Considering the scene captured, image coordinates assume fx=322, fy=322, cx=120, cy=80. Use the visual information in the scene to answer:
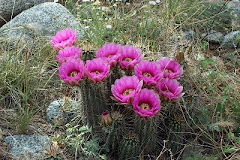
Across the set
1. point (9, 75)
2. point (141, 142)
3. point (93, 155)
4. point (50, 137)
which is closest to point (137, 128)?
point (141, 142)

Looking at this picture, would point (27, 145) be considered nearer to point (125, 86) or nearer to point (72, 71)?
point (72, 71)

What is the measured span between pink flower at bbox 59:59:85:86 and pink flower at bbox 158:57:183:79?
20.2 inches

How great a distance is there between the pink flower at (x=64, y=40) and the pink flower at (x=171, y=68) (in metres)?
0.63

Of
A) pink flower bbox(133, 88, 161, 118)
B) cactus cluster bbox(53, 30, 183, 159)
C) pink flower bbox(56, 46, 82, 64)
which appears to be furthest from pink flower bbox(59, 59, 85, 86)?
pink flower bbox(133, 88, 161, 118)

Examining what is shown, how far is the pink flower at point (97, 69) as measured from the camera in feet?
6.07

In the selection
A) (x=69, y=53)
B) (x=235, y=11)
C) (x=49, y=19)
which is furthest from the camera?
(x=235, y=11)

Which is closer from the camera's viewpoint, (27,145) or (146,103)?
(146,103)

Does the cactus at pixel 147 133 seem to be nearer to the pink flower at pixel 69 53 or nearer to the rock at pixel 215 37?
the pink flower at pixel 69 53

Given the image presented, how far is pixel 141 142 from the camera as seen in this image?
2.06m

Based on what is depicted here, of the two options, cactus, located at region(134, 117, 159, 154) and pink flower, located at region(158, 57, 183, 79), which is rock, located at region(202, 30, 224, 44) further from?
cactus, located at region(134, 117, 159, 154)

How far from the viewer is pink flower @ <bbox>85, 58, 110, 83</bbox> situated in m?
1.85

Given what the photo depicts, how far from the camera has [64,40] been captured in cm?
226

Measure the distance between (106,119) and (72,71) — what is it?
0.35 meters

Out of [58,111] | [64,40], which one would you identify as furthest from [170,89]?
[58,111]
